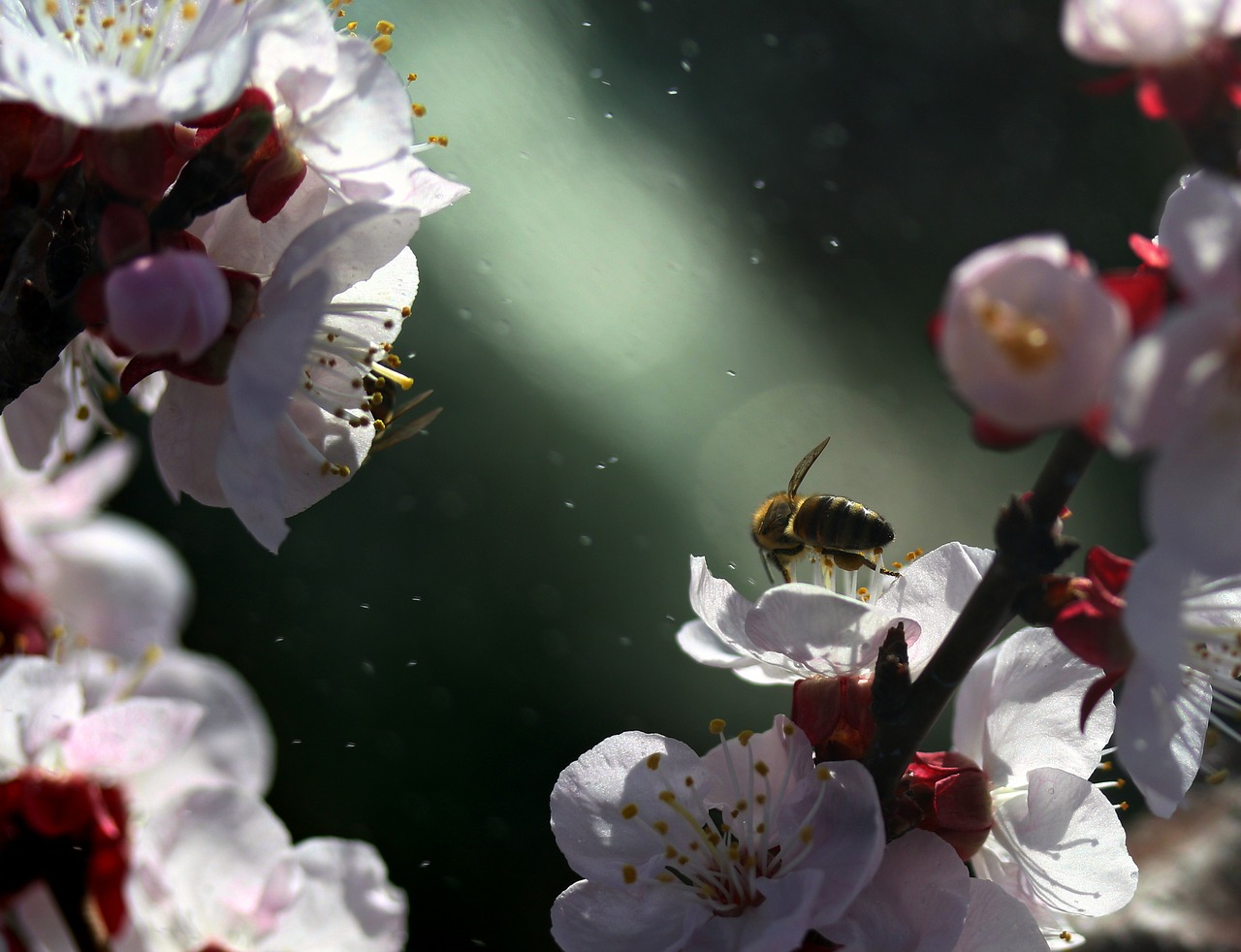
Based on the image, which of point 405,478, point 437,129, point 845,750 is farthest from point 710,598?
point 405,478

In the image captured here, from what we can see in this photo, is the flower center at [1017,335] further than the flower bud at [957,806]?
No

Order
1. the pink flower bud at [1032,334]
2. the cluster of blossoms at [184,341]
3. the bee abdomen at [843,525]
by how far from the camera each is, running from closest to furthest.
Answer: the pink flower bud at [1032,334], the cluster of blossoms at [184,341], the bee abdomen at [843,525]

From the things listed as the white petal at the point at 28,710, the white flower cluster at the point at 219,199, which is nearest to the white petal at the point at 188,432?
the white flower cluster at the point at 219,199

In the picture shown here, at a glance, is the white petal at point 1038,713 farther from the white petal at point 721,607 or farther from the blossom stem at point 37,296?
the blossom stem at point 37,296

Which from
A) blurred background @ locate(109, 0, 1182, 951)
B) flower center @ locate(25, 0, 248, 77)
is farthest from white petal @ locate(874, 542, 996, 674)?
blurred background @ locate(109, 0, 1182, 951)

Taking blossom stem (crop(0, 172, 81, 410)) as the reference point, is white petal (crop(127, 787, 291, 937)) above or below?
below

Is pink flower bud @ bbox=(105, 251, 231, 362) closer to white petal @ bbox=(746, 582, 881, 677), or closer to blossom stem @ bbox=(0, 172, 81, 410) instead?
blossom stem @ bbox=(0, 172, 81, 410)

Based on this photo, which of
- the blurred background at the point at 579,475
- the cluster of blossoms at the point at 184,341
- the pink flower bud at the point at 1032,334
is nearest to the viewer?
the pink flower bud at the point at 1032,334
